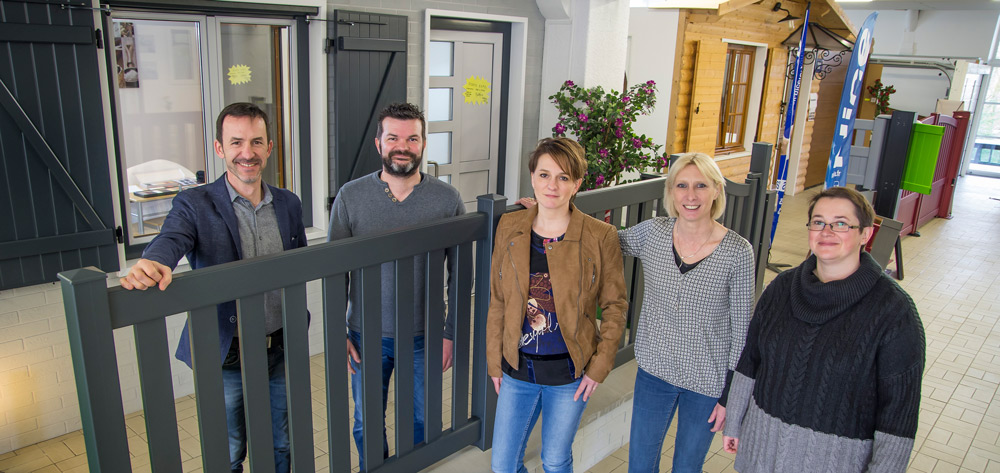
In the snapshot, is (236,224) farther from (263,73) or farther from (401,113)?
(263,73)

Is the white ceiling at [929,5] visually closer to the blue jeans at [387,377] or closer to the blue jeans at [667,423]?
the blue jeans at [667,423]

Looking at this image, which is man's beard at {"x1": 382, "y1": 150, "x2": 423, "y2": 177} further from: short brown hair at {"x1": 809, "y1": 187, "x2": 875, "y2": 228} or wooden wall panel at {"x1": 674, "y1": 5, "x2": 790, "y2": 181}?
wooden wall panel at {"x1": 674, "y1": 5, "x2": 790, "y2": 181}

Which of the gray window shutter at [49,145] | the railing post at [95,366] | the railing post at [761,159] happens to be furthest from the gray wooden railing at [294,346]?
the gray window shutter at [49,145]

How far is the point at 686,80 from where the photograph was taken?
26.1ft

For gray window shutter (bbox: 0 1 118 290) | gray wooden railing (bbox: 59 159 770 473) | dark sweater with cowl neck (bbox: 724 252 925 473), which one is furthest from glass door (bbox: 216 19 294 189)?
dark sweater with cowl neck (bbox: 724 252 925 473)

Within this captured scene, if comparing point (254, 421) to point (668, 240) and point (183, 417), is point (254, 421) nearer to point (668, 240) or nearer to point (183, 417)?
point (668, 240)

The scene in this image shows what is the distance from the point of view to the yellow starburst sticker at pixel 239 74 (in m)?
4.42

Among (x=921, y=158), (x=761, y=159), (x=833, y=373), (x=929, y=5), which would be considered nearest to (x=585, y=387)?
(x=833, y=373)

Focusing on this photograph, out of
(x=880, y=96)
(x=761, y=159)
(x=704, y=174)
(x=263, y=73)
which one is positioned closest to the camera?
(x=704, y=174)

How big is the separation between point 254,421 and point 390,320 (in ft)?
2.23

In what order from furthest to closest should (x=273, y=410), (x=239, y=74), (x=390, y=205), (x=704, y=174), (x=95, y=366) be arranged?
1. (x=239, y=74)
2. (x=390, y=205)
3. (x=273, y=410)
4. (x=704, y=174)
5. (x=95, y=366)

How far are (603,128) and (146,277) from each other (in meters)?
4.56

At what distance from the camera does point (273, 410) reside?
2566 millimetres

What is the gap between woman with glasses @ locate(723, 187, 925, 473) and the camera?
1977mm
